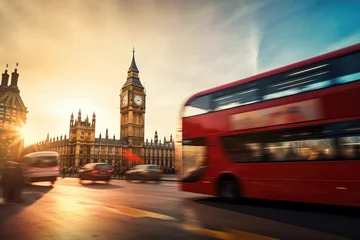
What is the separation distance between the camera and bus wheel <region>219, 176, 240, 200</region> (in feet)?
28.8

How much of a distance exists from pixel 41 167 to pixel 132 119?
3509 inches

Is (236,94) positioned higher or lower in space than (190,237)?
higher

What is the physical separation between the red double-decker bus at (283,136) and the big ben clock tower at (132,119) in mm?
97759

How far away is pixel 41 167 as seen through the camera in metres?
17.3

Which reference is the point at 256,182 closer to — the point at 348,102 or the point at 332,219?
the point at 332,219

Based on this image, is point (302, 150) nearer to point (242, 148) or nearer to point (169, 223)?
point (242, 148)

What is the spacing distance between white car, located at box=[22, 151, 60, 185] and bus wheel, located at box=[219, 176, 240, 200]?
42.2ft

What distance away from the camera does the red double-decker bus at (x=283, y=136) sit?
6.77 m

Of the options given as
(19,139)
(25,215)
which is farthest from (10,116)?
(25,215)

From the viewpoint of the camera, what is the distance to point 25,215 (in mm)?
6457

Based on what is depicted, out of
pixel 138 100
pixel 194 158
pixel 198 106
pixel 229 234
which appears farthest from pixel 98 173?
pixel 138 100

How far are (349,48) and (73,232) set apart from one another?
770 centimetres

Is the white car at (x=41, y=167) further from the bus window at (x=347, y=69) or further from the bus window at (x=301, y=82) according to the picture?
the bus window at (x=347, y=69)

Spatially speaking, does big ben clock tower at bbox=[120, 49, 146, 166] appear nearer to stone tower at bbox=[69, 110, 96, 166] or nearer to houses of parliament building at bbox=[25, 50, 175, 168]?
houses of parliament building at bbox=[25, 50, 175, 168]
